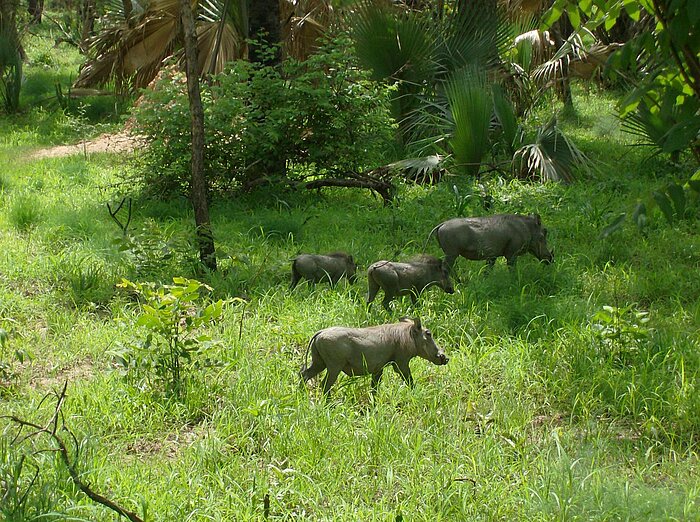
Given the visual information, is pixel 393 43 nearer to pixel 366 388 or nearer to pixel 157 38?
pixel 157 38

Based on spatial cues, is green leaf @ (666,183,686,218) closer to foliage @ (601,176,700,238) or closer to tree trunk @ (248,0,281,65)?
foliage @ (601,176,700,238)

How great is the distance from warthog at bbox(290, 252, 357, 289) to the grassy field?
177 mm

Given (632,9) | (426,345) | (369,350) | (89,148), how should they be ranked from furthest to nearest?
1. (89,148)
2. (426,345)
3. (369,350)
4. (632,9)

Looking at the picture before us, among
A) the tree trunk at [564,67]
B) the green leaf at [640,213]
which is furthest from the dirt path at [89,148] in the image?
the green leaf at [640,213]

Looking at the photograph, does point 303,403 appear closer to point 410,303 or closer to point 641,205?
point 410,303

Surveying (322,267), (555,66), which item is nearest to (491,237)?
(322,267)

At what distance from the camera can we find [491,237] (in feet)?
21.5

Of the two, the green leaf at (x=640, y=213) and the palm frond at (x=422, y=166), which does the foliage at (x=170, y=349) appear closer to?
the green leaf at (x=640, y=213)

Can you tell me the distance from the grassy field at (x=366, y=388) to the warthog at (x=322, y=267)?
0.18 m

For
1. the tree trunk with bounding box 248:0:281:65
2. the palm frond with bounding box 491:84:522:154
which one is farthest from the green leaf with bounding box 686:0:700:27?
the tree trunk with bounding box 248:0:281:65

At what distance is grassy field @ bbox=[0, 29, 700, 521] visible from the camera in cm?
358

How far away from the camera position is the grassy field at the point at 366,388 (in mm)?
3576

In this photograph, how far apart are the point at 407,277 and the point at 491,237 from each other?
1.11m

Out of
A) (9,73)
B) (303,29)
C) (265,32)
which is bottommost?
(9,73)
